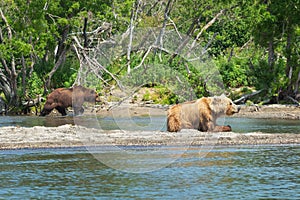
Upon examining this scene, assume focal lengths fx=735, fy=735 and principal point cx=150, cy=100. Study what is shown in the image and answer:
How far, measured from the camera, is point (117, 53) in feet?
99.8

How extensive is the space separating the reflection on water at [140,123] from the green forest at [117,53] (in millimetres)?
2801

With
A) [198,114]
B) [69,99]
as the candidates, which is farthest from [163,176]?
[69,99]

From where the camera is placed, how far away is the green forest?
27.1m

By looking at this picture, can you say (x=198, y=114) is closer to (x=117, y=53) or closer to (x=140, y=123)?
(x=140, y=123)

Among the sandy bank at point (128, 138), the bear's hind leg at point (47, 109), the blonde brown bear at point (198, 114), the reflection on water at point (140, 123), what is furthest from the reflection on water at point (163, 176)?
the bear's hind leg at point (47, 109)

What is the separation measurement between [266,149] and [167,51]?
47.2ft

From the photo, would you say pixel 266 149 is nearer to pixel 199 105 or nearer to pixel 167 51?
pixel 199 105

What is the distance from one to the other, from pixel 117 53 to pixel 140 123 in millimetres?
8213

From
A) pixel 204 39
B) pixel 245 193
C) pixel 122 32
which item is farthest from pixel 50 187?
pixel 204 39

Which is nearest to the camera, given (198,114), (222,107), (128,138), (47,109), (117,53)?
(128,138)

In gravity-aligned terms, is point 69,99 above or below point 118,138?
above

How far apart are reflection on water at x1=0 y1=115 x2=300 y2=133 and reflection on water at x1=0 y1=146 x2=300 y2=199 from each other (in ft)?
13.6

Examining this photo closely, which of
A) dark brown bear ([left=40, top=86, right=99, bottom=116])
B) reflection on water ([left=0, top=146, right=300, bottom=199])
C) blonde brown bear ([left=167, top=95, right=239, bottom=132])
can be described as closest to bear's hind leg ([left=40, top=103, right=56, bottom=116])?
dark brown bear ([left=40, top=86, right=99, bottom=116])

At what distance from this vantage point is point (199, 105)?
Result: 18.0 metres
